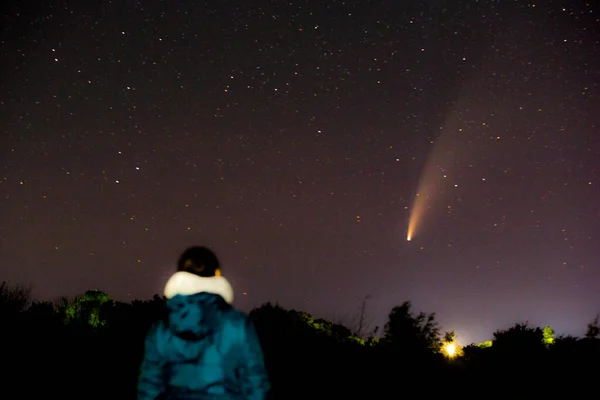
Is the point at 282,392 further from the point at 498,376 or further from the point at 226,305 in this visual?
the point at 226,305

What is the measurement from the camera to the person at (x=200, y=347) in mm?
2594

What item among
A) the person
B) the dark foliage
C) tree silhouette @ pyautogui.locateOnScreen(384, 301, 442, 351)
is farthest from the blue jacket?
tree silhouette @ pyautogui.locateOnScreen(384, 301, 442, 351)

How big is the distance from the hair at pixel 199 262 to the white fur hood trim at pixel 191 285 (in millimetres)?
30

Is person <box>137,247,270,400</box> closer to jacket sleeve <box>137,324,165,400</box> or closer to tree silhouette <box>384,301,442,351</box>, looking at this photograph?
jacket sleeve <box>137,324,165,400</box>

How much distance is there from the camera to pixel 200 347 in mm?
2588

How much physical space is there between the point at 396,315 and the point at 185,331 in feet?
37.6

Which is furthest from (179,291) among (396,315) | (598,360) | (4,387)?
(396,315)

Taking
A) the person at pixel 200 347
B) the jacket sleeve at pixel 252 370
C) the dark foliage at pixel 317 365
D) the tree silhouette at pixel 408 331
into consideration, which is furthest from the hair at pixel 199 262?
the tree silhouette at pixel 408 331

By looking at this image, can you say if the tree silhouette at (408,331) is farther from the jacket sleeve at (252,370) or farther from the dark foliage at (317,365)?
the jacket sleeve at (252,370)

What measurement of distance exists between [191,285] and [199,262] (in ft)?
0.46

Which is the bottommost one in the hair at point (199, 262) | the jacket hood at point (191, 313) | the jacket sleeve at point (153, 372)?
the jacket sleeve at point (153, 372)

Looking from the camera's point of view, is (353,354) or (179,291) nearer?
(179,291)

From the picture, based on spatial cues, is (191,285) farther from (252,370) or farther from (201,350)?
(252,370)

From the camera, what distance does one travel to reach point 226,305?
2695 millimetres
